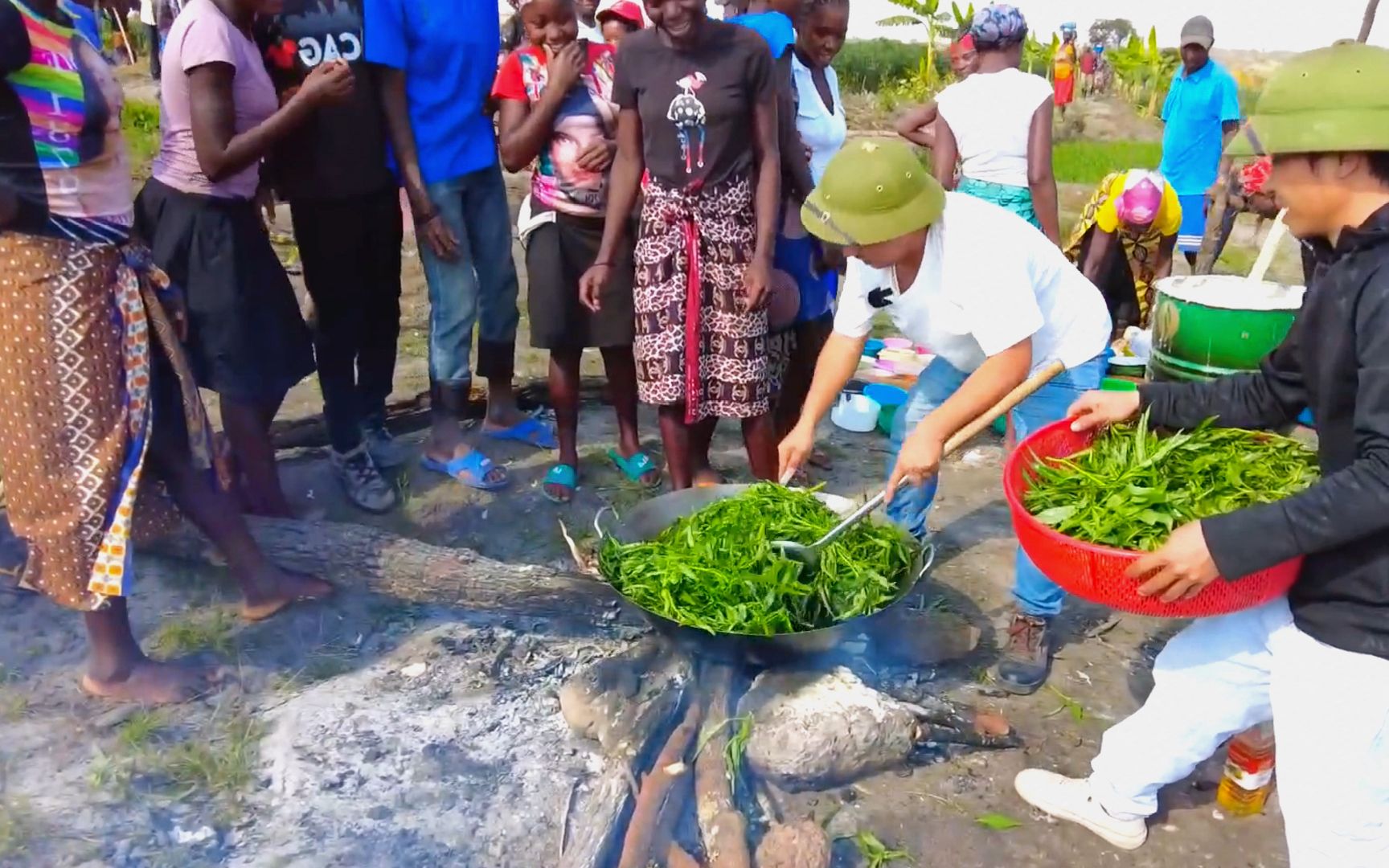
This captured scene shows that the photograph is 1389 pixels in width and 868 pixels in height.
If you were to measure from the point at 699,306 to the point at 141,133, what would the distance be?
1008 cm

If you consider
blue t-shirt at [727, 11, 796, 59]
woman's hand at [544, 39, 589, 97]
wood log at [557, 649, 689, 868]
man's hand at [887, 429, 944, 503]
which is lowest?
wood log at [557, 649, 689, 868]

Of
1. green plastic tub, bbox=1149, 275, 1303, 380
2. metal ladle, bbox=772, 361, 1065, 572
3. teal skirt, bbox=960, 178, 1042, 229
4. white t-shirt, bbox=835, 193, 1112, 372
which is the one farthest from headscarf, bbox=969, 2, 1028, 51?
metal ladle, bbox=772, 361, 1065, 572

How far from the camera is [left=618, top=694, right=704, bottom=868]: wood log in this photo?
2541 millimetres

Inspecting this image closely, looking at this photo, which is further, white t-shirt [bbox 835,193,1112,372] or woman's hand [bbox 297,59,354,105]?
woman's hand [bbox 297,59,354,105]

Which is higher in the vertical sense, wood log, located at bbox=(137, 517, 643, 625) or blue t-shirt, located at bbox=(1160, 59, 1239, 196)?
blue t-shirt, located at bbox=(1160, 59, 1239, 196)

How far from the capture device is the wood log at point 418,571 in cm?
359

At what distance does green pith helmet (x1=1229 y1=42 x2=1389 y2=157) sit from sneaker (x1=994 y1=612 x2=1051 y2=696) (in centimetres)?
195

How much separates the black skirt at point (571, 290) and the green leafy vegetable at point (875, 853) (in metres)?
2.40

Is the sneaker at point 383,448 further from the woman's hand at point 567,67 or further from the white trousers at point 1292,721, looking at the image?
the white trousers at point 1292,721

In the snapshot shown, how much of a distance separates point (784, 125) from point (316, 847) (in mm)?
3043

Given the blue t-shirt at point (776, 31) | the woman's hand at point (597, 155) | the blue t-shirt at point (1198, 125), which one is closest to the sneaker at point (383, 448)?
the woman's hand at point (597, 155)

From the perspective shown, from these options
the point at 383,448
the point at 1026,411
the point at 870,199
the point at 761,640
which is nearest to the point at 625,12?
the point at 383,448

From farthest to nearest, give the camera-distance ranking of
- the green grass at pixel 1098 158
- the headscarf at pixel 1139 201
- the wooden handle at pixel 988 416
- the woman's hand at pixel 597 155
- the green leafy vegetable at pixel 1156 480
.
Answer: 1. the green grass at pixel 1098 158
2. the headscarf at pixel 1139 201
3. the woman's hand at pixel 597 155
4. the wooden handle at pixel 988 416
5. the green leafy vegetable at pixel 1156 480

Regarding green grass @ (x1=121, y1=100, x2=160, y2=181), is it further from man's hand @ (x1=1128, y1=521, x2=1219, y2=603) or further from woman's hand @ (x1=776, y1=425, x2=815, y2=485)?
man's hand @ (x1=1128, y1=521, x2=1219, y2=603)
